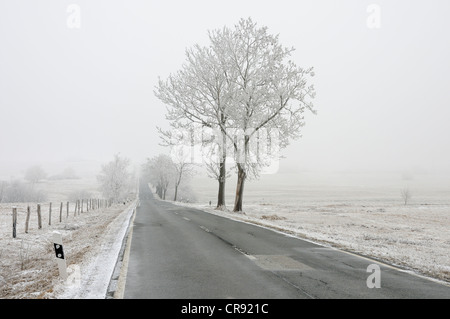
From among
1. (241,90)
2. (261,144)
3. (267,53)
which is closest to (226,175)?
(261,144)

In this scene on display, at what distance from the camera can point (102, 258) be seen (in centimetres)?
900

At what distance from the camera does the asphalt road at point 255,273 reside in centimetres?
622

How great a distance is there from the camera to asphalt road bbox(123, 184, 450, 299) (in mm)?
6219

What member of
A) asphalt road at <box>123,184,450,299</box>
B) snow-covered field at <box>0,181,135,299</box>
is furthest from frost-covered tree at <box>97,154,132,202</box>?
asphalt road at <box>123,184,450,299</box>

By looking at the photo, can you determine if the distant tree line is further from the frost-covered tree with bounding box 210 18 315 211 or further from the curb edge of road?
the curb edge of road

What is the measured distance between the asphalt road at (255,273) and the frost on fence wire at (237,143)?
1581cm

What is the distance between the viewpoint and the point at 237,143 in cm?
2892

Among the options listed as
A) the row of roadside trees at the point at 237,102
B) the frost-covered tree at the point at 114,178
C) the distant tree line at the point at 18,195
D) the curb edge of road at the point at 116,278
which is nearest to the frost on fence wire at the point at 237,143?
the row of roadside trees at the point at 237,102

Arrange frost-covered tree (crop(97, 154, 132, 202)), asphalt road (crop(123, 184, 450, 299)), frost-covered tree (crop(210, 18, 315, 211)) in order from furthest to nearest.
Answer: frost-covered tree (crop(97, 154, 132, 202)) → frost-covered tree (crop(210, 18, 315, 211)) → asphalt road (crop(123, 184, 450, 299))

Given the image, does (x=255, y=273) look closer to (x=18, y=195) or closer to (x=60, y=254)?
(x=60, y=254)

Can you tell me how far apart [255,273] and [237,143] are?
21.7 meters

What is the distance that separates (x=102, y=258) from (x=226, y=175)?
22736 millimetres

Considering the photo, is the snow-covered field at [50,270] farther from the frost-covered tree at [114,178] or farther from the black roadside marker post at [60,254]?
the frost-covered tree at [114,178]

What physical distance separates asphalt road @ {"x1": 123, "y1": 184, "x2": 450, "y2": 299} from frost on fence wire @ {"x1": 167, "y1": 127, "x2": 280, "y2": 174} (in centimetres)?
1581
